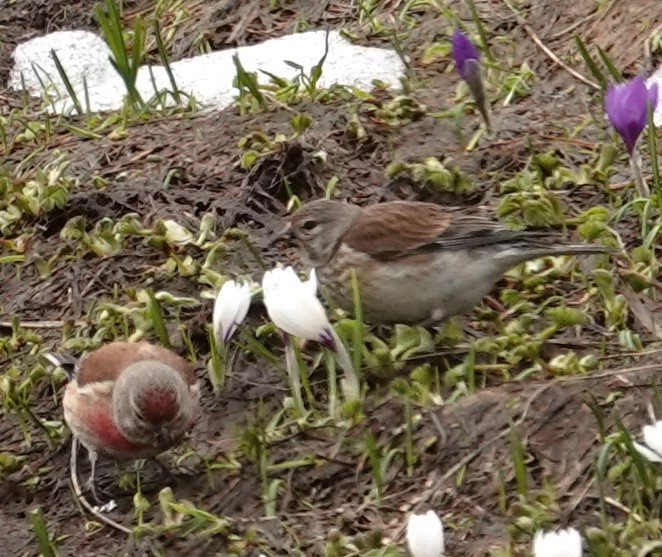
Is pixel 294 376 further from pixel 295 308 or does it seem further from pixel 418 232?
pixel 418 232

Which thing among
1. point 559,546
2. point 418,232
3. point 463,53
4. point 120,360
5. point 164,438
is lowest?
point 164,438

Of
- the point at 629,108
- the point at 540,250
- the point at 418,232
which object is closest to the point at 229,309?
the point at 418,232

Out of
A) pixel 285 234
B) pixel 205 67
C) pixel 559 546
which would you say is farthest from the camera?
pixel 205 67

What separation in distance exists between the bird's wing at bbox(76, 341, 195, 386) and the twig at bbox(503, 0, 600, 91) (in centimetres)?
260

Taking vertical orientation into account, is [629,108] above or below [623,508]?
above

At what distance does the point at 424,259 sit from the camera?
4961mm

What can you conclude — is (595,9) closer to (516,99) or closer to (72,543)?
(516,99)

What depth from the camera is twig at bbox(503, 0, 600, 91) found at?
21.1 ft

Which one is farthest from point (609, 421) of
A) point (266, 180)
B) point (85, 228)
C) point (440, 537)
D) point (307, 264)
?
point (85, 228)

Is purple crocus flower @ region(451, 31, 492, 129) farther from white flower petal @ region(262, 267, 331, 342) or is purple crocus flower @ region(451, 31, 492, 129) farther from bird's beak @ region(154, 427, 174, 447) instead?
bird's beak @ region(154, 427, 174, 447)

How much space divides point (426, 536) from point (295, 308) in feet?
3.60

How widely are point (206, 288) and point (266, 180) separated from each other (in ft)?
2.63

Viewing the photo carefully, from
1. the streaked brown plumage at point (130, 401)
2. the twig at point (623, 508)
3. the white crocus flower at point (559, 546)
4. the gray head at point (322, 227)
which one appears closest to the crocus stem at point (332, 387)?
the streaked brown plumage at point (130, 401)

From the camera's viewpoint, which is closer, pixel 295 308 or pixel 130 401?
pixel 295 308
